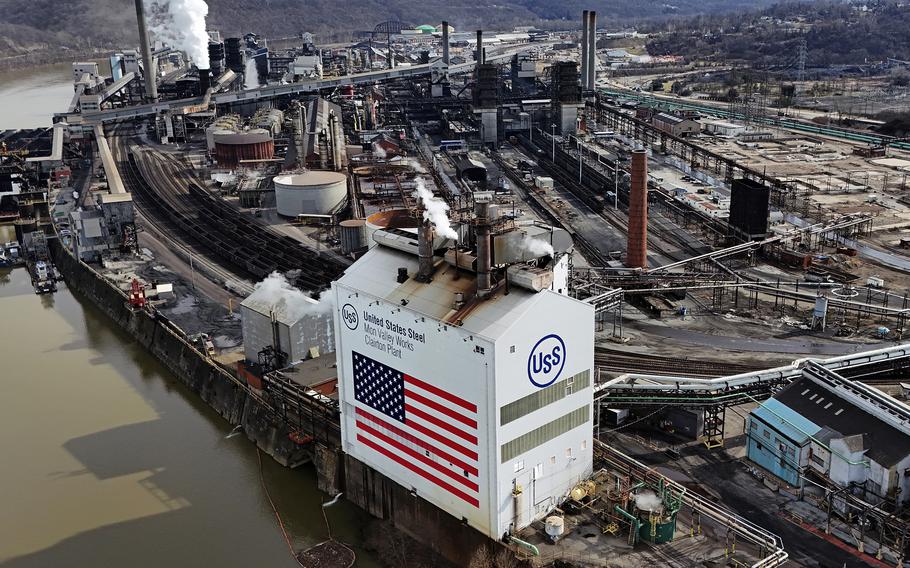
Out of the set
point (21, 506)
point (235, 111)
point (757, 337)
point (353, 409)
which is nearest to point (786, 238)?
point (757, 337)

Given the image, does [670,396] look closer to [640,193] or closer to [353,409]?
[353,409]

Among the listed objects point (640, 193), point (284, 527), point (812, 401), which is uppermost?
point (640, 193)

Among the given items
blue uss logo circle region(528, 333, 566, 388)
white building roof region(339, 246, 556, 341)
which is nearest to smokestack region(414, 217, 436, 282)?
white building roof region(339, 246, 556, 341)

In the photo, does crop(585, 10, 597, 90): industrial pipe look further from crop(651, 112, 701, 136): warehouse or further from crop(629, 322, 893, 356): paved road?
Answer: crop(629, 322, 893, 356): paved road

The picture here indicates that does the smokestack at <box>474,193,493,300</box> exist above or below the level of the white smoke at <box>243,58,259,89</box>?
below

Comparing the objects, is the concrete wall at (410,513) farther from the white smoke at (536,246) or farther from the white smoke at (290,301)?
the white smoke at (290,301)

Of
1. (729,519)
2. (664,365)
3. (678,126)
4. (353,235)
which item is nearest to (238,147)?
(353,235)
